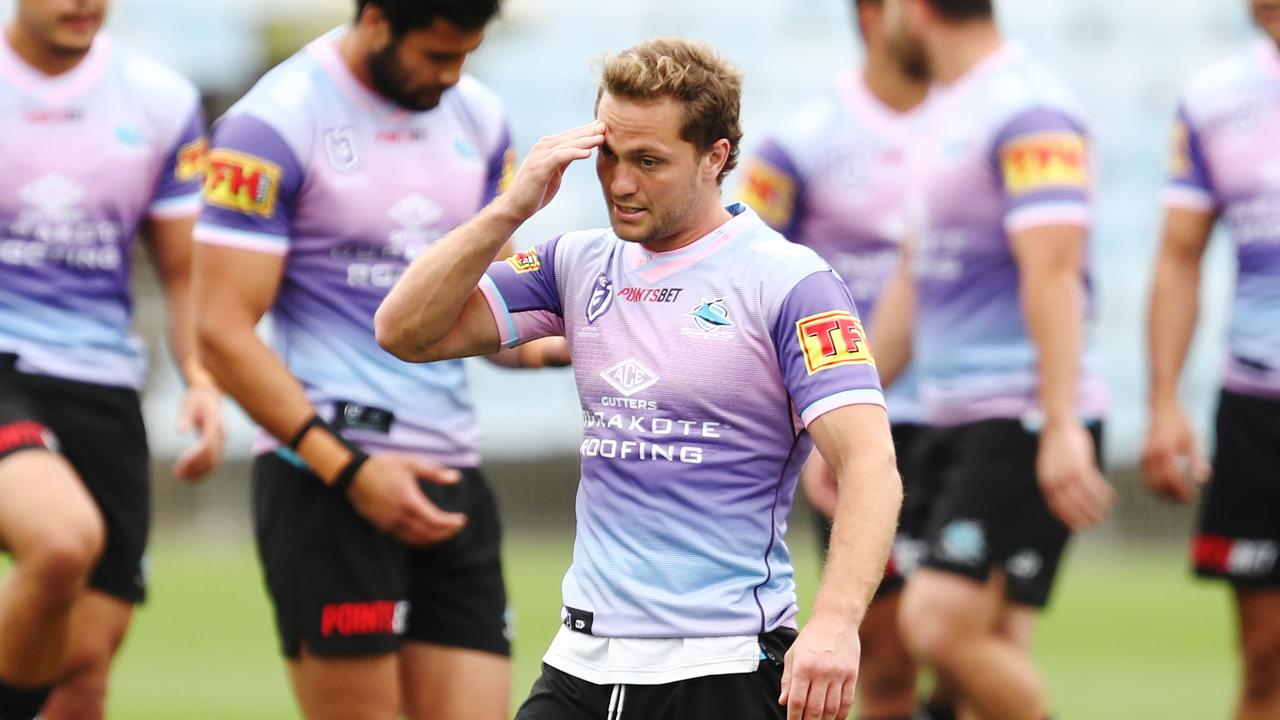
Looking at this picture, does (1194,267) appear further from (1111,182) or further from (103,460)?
(1111,182)

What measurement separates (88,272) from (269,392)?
121 cm

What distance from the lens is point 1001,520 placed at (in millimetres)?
6941

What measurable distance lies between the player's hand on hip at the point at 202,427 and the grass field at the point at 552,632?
11.9 feet

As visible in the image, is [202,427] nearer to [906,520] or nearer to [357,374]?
[357,374]

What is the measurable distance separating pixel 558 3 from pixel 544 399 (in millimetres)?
3812

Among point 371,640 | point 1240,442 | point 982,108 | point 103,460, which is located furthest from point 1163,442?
point 103,460

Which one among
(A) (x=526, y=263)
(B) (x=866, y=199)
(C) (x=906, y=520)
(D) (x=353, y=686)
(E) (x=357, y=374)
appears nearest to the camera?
(A) (x=526, y=263)

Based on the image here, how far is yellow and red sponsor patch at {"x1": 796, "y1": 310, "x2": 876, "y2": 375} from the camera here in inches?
175

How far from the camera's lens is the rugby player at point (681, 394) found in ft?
15.0

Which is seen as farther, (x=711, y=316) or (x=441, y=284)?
(x=441, y=284)

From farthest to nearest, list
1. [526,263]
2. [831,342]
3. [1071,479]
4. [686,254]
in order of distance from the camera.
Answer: [1071,479], [526,263], [686,254], [831,342]

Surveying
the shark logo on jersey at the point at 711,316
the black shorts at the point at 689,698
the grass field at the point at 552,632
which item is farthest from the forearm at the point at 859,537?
the grass field at the point at 552,632

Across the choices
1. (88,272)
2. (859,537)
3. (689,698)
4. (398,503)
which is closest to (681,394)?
(859,537)

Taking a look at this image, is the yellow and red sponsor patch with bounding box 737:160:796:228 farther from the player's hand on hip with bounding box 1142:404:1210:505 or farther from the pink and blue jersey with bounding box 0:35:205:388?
the pink and blue jersey with bounding box 0:35:205:388
